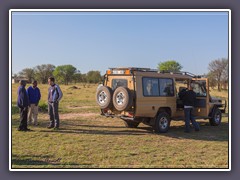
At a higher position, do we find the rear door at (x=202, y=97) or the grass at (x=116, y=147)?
the rear door at (x=202, y=97)

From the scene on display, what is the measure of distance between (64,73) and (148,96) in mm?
52431

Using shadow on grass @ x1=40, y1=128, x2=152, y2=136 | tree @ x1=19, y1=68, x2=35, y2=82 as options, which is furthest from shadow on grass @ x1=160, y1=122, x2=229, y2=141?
tree @ x1=19, y1=68, x2=35, y2=82

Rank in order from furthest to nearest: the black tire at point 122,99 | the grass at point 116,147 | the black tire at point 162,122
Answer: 1. the black tire at point 162,122
2. the black tire at point 122,99
3. the grass at point 116,147

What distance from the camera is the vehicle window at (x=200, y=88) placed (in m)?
12.1

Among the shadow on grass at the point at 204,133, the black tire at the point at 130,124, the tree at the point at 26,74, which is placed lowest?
the shadow on grass at the point at 204,133

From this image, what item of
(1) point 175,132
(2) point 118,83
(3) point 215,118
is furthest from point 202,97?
(2) point 118,83

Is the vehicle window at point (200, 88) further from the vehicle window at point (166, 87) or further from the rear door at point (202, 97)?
the vehicle window at point (166, 87)

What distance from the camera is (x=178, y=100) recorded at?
11758 mm

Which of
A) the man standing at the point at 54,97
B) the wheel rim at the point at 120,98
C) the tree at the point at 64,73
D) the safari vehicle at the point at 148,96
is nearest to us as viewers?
the wheel rim at the point at 120,98

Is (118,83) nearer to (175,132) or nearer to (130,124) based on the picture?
(130,124)

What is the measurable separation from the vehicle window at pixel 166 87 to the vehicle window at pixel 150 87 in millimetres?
256

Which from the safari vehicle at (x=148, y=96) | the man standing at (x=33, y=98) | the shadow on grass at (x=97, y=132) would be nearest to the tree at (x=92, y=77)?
the man standing at (x=33, y=98)

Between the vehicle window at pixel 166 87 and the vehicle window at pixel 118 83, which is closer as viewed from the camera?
the vehicle window at pixel 118 83

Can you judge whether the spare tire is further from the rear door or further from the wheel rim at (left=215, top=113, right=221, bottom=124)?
the wheel rim at (left=215, top=113, right=221, bottom=124)
